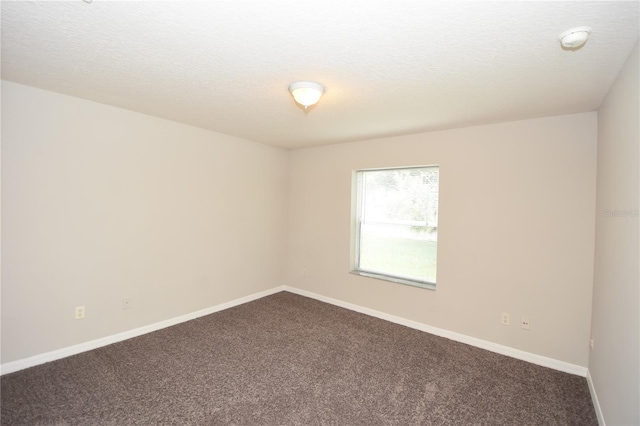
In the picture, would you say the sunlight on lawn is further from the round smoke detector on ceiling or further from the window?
the round smoke detector on ceiling

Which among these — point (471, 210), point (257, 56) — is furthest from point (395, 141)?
point (257, 56)

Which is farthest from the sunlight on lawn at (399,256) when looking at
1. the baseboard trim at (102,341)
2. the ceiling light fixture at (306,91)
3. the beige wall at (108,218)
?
the ceiling light fixture at (306,91)

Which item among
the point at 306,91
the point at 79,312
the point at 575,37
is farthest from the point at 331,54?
the point at 79,312

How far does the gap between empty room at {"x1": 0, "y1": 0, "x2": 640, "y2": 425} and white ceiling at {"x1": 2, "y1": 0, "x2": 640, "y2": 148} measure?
2 centimetres

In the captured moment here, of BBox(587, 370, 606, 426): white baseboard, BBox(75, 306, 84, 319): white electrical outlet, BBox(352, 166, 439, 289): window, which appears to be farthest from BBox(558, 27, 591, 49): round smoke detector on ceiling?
BBox(75, 306, 84, 319): white electrical outlet

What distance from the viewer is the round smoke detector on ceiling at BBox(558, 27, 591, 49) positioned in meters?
1.49

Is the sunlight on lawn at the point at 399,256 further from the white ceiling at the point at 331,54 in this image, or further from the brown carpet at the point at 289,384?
the white ceiling at the point at 331,54

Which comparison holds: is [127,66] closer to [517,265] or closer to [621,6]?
[621,6]

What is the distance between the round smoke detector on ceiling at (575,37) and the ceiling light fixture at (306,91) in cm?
146

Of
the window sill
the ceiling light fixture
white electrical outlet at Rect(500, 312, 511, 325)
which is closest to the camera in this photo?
the ceiling light fixture

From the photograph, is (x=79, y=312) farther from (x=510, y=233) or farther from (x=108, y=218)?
(x=510, y=233)

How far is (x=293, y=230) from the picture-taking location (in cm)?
502

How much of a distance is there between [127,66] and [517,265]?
380 centimetres

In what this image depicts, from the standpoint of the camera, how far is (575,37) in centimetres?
152
